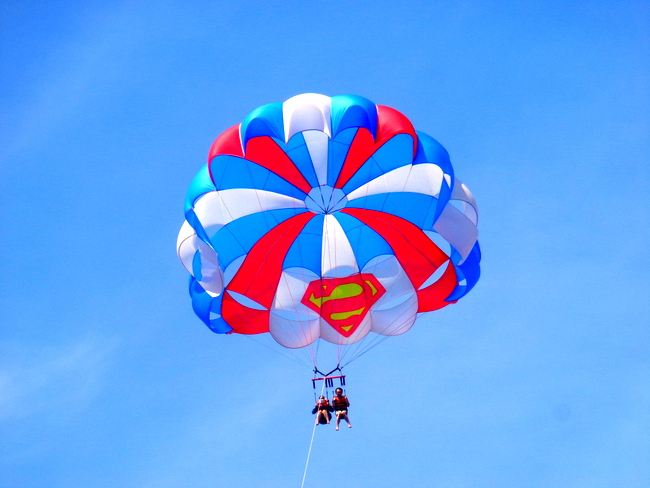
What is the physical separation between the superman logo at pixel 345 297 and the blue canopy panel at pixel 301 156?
6.99 feet

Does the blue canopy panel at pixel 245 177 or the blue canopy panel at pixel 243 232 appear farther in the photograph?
the blue canopy panel at pixel 243 232

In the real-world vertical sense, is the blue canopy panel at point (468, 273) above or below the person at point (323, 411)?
above

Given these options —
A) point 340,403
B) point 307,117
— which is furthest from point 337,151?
point 340,403

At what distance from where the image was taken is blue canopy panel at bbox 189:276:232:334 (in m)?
21.0

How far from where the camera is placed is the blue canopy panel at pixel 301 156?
20.9 m

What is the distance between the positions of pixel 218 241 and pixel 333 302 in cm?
273

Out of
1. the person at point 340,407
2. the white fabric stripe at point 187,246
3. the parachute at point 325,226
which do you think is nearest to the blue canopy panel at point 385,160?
the parachute at point 325,226

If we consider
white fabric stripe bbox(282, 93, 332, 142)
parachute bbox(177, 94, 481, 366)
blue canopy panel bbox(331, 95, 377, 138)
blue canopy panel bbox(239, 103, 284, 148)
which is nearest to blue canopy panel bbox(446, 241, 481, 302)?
parachute bbox(177, 94, 481, 366)

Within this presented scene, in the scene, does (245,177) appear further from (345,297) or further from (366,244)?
(345,297)

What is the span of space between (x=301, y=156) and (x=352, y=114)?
1662 millimetres

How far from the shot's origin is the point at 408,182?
20984mm

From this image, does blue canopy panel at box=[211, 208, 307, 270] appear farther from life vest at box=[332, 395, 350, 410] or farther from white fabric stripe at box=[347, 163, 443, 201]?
life vest at box=[332, 395, 350, 410]

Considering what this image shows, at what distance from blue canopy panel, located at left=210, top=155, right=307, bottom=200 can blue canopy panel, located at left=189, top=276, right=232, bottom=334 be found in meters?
2.20

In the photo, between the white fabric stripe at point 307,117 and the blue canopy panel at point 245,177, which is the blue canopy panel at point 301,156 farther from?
the white fabric stripe at point 307,117
